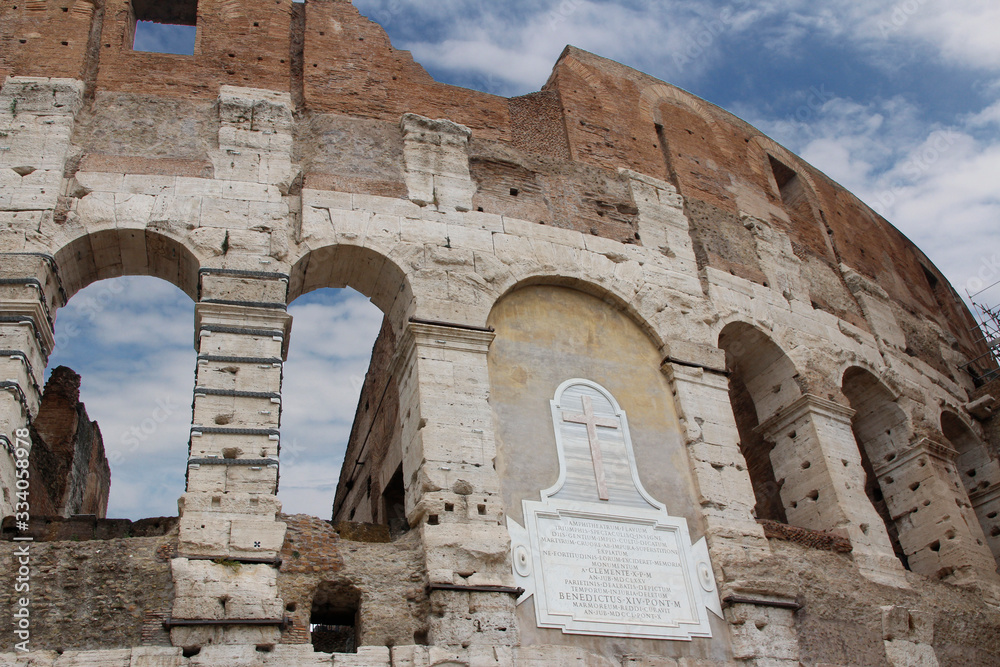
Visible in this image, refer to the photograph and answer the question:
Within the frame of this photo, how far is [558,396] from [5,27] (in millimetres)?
7189

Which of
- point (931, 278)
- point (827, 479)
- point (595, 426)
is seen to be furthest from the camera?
point (931, 278)

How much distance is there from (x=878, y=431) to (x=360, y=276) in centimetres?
725

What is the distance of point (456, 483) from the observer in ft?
26.0

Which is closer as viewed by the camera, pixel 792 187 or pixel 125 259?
pixel 125 259

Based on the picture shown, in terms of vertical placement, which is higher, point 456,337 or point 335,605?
point 456,337

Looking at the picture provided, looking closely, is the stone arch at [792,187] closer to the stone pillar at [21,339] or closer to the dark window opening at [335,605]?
the dark window opening at [335,605]

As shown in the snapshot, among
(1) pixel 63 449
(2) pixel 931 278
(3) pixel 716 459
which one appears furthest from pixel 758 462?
(1) pixel 63 449

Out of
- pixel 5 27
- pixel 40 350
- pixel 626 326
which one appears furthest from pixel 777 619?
pixel 5 27

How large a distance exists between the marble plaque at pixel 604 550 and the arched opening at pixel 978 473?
19.6 feet

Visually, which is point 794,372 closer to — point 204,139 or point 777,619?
point 777,619

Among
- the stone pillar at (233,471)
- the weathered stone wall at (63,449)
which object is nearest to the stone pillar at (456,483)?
the stone pillar at (233,471)

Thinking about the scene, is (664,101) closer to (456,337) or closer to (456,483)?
(456,337)

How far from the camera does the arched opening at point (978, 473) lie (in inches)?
490

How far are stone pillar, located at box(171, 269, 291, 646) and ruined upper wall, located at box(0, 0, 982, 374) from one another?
1.84m
